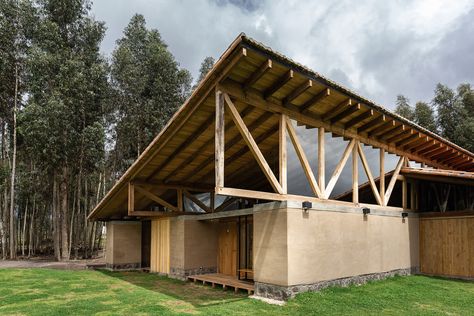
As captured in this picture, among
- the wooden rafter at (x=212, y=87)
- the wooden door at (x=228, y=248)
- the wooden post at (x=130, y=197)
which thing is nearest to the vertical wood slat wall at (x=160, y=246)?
the wooden post at (x=130, y=197)

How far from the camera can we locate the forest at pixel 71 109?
16.8 meters

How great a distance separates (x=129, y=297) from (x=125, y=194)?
4.96 meters

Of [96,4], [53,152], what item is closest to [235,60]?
[53,152]

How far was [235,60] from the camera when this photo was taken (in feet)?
21.5

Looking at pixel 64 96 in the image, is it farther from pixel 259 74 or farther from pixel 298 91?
pixel 298 91

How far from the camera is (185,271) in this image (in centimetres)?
1131

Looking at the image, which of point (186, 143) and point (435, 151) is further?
point (435, 151)

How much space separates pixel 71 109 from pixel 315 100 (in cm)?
1281

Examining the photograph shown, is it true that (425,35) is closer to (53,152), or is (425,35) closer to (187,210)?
(187,210)

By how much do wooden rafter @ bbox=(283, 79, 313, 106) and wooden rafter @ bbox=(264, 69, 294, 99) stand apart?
16.7 inches

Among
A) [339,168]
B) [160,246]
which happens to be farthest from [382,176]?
[160,246]

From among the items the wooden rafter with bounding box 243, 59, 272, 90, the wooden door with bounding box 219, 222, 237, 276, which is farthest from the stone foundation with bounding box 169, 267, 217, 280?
the wooden rafter with bounding box 243, 59, 272, 90

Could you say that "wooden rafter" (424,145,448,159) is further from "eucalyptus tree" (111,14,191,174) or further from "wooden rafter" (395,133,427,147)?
"eucalyptus tree" (111,14,191,174)

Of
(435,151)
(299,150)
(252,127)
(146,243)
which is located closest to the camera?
(299,150)
